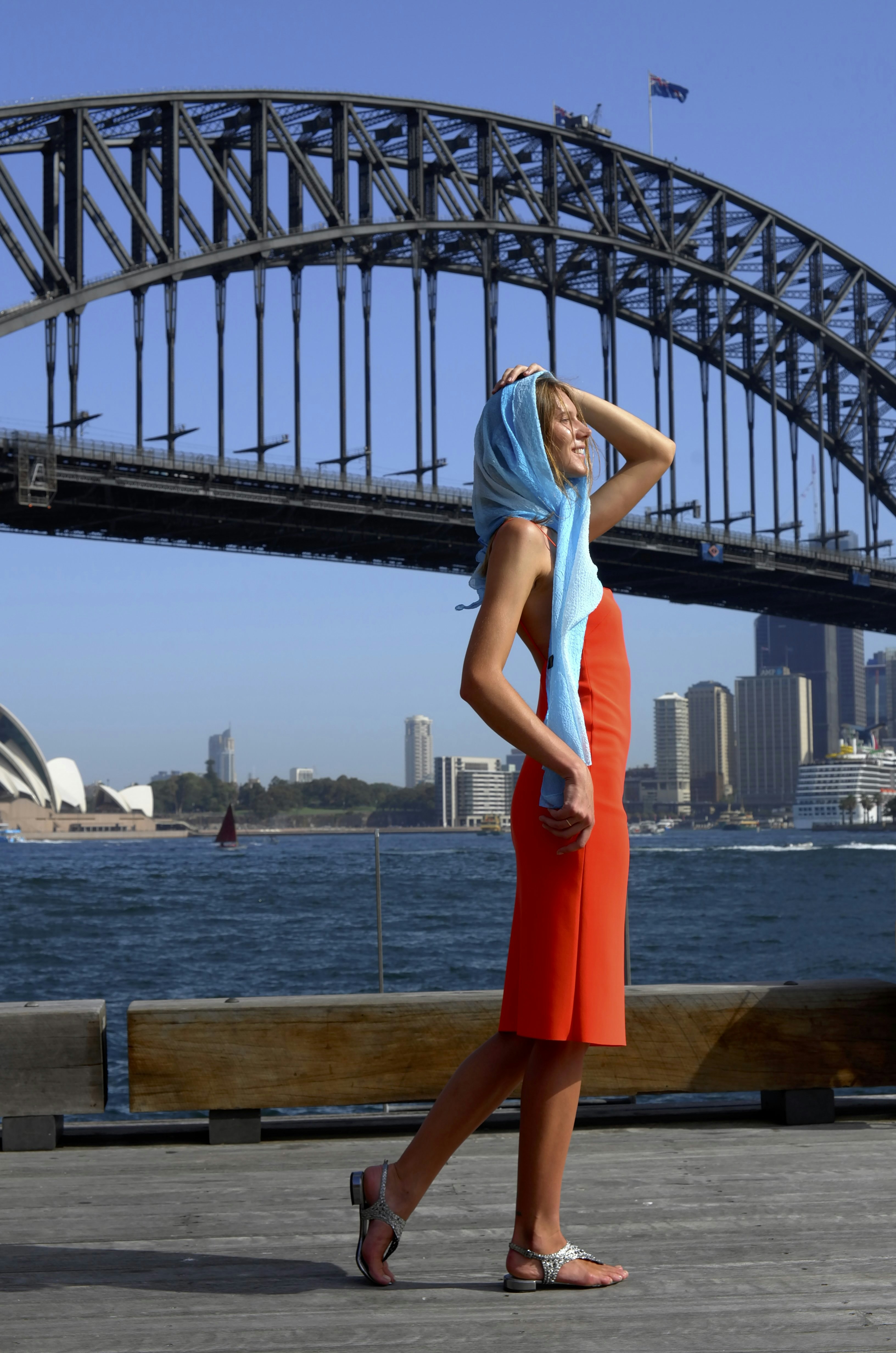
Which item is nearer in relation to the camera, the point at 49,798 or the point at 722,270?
the point at 722,270

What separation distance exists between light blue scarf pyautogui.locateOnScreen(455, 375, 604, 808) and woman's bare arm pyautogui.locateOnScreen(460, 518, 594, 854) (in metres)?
0.03

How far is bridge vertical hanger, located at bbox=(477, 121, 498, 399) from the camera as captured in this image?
3784 centimetres

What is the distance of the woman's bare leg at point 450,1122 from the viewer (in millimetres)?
2084

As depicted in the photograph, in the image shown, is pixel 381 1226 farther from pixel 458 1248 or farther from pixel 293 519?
pixel 293 519

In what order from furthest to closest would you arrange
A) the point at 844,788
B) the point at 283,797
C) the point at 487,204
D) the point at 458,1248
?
1. the point at 283,797
2. the point at 844,788
3. the point at 487,204
4. the point at 458,1248

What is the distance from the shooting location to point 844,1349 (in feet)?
5.81

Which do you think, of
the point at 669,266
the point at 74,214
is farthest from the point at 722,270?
the point at 74,214

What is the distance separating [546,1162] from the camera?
2.03 metres

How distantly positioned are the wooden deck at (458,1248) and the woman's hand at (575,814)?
61 cm

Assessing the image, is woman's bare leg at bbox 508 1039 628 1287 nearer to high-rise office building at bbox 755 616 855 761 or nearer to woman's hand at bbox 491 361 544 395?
woman's hand at bbox 491 361 544 395

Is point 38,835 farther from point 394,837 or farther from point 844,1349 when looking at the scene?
point 844,1349

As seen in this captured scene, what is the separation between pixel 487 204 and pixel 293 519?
12.0m

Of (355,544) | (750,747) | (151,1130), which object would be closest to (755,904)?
(355,544)

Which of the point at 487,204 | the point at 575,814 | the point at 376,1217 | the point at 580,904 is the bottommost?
the point at 376,1217
